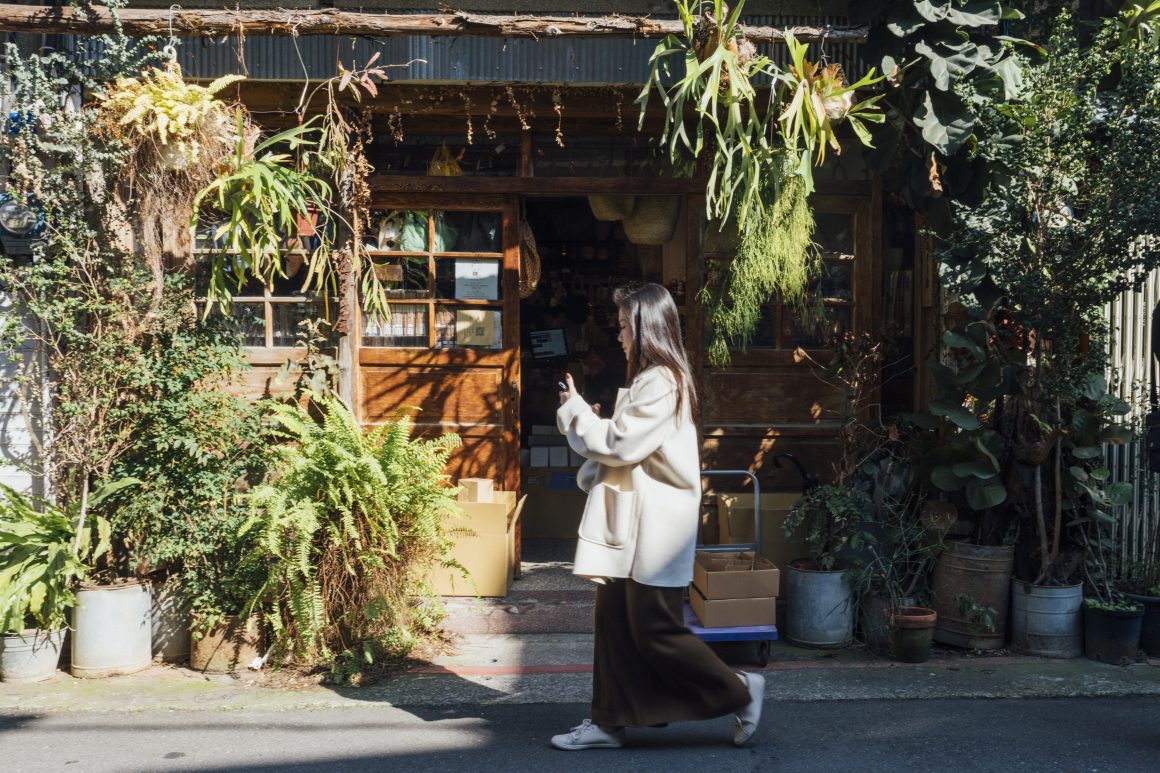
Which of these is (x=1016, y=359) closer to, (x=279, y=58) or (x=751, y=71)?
(x=751, y=71)

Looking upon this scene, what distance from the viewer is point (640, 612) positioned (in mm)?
4344

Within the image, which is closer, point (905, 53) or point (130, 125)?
point (130, 125)

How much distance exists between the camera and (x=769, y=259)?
241 inches

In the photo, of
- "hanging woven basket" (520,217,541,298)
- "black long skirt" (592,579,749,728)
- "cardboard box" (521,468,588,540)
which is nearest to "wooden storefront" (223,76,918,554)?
"hanging woven basket" (520,217,541,298)

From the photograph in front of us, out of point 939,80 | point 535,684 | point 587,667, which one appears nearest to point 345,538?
point 535,684

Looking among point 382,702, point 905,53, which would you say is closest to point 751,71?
point 905,53

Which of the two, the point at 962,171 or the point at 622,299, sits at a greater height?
the point at 962,171

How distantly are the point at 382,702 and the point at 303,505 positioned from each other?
114 centimetres

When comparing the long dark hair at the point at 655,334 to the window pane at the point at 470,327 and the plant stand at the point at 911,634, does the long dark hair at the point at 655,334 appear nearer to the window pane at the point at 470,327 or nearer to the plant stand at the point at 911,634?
the plant stand at the point at 911,634

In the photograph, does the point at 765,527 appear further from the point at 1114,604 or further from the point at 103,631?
the point at 103,631

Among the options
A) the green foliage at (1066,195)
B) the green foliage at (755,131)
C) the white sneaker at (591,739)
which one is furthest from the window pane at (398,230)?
the white sneaker at (591,739)

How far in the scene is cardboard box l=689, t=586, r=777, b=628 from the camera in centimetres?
558

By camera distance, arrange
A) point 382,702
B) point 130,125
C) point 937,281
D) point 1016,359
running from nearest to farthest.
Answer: point 382,702 → point 130,125 → point 1016,359 → point 937,281

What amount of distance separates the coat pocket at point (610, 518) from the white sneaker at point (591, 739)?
35.5 inches
